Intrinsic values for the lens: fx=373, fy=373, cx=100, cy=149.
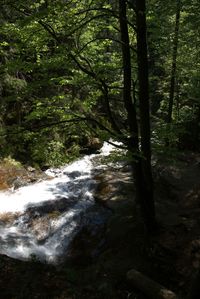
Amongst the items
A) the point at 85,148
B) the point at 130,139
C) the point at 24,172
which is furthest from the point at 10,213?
the point at 85,148

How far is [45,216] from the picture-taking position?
41.9 ft

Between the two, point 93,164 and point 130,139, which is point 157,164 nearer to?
point 93,164

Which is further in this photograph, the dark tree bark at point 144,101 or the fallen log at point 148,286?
the dark tree bark at point 144,101

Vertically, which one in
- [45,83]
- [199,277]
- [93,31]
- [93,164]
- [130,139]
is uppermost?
[93,31]

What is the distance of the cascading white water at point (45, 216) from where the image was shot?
11172mm

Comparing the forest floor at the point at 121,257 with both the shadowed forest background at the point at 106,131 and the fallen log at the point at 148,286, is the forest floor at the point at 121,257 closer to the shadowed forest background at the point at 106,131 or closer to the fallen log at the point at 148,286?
the shadowed forest background at the point at 106,131

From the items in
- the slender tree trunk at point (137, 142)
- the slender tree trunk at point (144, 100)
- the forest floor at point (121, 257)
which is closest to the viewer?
the forest floor at point (121, 257)

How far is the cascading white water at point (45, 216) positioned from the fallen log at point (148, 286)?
3.16m

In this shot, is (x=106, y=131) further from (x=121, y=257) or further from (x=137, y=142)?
(x=121, y=257)

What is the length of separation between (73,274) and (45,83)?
445cm

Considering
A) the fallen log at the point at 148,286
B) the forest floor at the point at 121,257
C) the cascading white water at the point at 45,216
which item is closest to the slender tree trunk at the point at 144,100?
the forest floor at the point at 121,257

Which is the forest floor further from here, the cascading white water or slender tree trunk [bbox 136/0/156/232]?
slender tree trunk [bbox 136/0/156/232]

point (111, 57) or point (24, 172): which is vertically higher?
point (111, 57)

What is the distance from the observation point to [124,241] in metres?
10.5
